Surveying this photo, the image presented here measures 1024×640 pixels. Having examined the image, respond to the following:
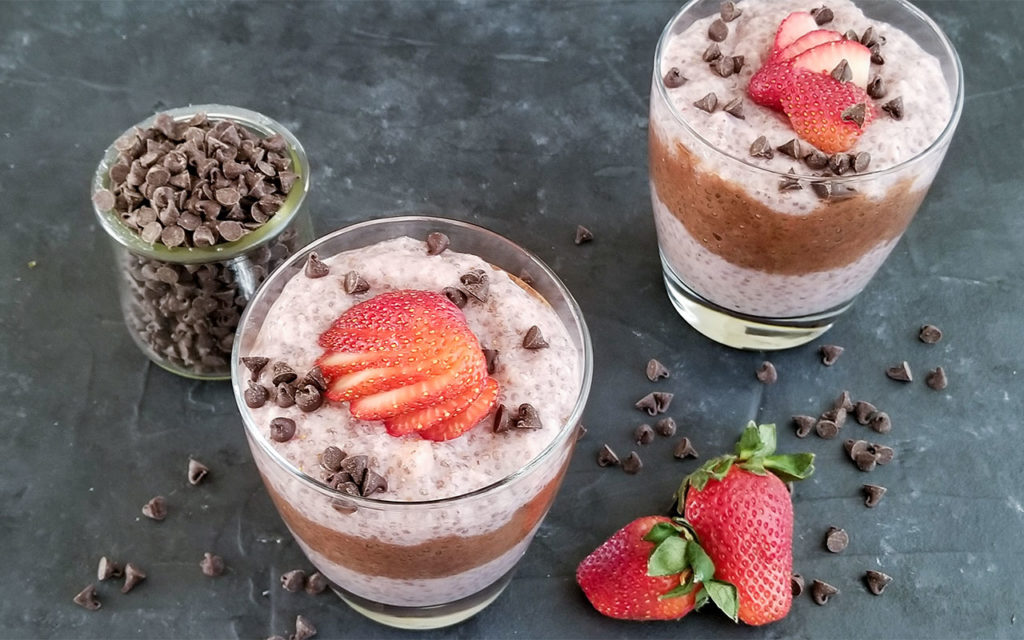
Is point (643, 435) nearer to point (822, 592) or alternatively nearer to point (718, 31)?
point (822, 592)

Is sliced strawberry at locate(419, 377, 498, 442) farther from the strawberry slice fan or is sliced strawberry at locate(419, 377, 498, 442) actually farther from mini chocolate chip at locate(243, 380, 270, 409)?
mini chocolate chip at locate(243, 380, 270, 409)

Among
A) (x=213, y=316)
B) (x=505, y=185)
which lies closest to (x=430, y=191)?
(x=505, y=185)

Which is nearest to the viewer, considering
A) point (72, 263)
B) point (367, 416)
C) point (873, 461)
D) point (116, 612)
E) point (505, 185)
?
point (367, 416)

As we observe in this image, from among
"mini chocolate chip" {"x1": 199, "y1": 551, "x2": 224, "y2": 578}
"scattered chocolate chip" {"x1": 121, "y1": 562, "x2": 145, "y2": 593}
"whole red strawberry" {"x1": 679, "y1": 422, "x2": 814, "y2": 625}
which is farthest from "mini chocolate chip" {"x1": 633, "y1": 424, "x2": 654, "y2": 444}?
"scattered chocolate chip" {"x1": 121, "y1": 562, "x2": 145, "y2": 593}

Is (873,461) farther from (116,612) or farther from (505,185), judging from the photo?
(116,612)

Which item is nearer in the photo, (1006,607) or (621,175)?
(1006,607)

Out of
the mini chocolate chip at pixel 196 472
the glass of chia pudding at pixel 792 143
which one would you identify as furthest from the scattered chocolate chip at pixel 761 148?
the mini chocolate chip at pixel 196 472
